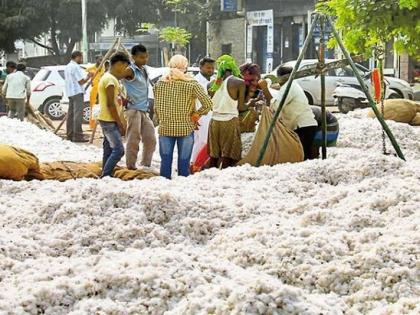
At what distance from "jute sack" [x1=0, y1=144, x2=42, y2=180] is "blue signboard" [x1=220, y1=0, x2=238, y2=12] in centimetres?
3431

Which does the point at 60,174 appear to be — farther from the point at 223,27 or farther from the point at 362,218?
the point at 223,27

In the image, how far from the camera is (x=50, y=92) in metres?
21.3

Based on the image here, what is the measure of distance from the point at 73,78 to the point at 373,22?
5524mm

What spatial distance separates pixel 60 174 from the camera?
27.3 feet

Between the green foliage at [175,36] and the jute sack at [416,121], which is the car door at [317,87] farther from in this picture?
the green foliage at [175,36]

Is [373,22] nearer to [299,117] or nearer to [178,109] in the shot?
[299,117]

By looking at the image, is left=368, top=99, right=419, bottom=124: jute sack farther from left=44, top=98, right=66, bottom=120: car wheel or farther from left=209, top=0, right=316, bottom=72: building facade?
left=209, top=0, right=316, bottom=72: building facade

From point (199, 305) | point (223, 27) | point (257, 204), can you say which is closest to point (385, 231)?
point (257, 204)

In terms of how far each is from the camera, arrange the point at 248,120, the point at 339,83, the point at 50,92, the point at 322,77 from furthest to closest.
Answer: the point at 339,83
the point at 50,92
the point at 248,120
the point at 322,77

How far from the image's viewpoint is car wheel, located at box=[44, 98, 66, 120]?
70.2 feet

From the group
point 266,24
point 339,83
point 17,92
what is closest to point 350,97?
point 339,83

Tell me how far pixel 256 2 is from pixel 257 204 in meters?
35.8

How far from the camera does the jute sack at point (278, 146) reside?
28.2ft

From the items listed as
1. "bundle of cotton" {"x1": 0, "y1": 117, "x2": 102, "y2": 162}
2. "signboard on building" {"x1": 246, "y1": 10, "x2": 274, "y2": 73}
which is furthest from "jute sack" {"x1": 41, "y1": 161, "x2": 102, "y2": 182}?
"signboard on building" {"x1": 246, "y1": 10, "x2": 274, "y2": 73}
